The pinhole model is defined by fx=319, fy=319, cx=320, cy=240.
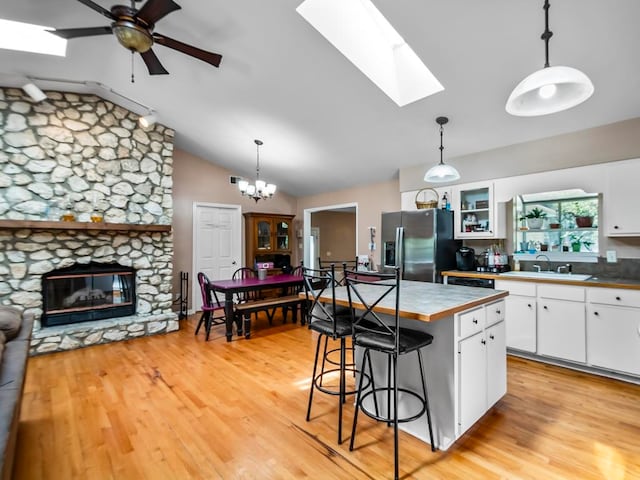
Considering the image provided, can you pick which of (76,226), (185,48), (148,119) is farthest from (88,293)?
(185,48)

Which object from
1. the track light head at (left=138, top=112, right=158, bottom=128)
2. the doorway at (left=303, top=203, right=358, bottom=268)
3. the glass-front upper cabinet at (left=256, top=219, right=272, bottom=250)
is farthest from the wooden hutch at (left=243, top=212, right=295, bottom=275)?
the track light head at (left=138, top=112, right=158, bottom=128)

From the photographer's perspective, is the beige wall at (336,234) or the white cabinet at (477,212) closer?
the white cabinet at (477,212)

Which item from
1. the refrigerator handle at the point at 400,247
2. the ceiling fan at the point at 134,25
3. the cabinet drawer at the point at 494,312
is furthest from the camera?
the refrigerator handle at the point at 400,247

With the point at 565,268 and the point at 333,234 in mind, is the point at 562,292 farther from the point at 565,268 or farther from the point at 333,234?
the point at 333,234

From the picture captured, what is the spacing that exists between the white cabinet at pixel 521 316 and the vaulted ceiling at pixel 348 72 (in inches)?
67.4

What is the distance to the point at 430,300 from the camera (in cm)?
203

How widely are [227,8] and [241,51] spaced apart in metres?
0.47

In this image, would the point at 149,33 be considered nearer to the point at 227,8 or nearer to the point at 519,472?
the point at 227,8

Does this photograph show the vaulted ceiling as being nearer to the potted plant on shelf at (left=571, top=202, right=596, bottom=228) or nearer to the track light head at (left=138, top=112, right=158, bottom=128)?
the track light head at (left=138, top=112, right=158, bottom=128)

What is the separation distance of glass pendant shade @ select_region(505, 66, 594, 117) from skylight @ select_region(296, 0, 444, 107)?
1.53 m

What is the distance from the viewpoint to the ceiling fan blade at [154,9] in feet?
6.66

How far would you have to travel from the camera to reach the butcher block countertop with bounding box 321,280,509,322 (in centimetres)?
170

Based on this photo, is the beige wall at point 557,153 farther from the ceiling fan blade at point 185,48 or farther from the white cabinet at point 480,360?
the ceiling fan blade at point 185,48

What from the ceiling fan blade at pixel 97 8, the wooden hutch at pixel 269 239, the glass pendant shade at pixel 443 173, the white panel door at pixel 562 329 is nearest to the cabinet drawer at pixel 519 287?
the white panel door at pixel 562 329
